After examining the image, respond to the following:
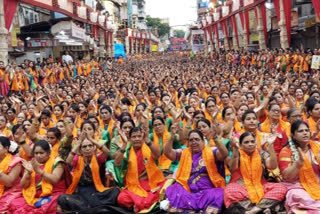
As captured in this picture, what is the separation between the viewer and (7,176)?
4031 mm

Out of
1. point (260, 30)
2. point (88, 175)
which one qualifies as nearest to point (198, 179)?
point (88, 175)

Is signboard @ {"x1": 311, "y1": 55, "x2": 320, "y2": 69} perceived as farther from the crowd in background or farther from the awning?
the awning

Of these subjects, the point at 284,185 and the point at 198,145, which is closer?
the point at 284,185

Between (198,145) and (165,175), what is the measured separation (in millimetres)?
922

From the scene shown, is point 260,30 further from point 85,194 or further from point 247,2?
point 85,194

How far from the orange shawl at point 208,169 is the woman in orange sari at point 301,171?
0.68 metres

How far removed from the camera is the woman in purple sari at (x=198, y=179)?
3918mm

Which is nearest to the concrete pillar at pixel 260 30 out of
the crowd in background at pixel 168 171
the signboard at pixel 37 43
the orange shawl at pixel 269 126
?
the signboard at pixel 37 43

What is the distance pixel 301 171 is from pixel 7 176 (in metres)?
3.09

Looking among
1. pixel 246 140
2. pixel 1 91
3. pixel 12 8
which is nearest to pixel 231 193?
pixel 246 140

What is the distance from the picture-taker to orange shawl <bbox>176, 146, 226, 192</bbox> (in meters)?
4.07

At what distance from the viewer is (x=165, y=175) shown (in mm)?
4836

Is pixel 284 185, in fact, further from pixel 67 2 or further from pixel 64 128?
pixel 67 2

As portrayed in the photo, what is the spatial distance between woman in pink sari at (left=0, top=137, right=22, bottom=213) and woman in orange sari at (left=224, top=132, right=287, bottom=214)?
2.28 metres
